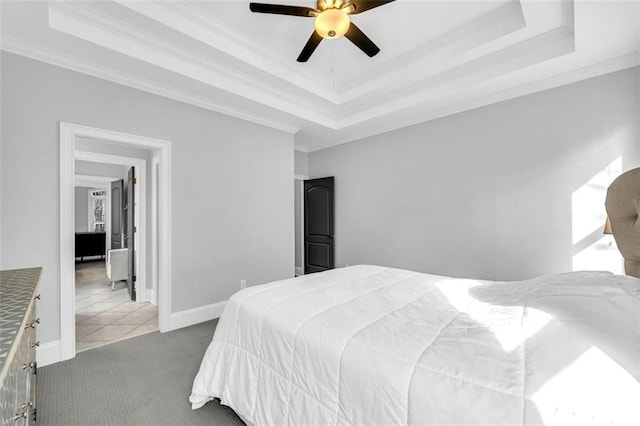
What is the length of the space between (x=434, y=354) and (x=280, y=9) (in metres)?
2.25

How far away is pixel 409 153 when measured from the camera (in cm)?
421

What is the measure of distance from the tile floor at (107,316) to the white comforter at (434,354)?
1.86 meters

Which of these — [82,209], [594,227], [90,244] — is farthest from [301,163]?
[82,209]

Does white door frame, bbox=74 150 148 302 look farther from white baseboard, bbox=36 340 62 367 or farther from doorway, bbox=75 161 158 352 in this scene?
white baseboard, bbox=36 340 62 367

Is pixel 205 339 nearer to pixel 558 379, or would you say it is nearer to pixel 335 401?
pixel 335 401

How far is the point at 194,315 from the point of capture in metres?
3.31

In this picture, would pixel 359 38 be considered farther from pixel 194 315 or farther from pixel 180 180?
pixel 194 315

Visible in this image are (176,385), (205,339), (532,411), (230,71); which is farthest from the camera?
(230,71)

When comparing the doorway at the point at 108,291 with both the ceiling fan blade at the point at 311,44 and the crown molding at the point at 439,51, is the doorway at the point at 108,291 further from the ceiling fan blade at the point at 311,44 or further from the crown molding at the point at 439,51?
the crown molding at the point at 439,51

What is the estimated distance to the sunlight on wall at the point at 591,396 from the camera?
718 millimetres

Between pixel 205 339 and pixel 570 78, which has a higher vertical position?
pixel 570 78

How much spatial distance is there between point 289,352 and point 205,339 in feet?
6.41

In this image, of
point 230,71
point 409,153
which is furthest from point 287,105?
point 409,153

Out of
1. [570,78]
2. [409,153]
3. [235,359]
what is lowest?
[235,359]
